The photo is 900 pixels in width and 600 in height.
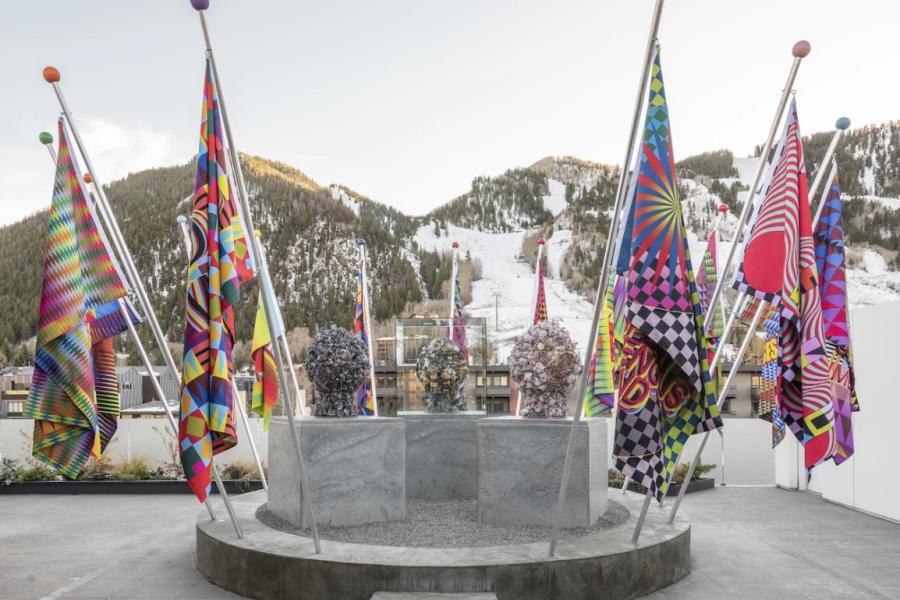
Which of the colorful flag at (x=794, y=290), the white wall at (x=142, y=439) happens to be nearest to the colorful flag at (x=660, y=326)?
the colorful flag at (x=794, y=290)

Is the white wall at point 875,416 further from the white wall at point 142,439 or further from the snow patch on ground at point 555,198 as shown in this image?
the snow patch on ground at point 555,198

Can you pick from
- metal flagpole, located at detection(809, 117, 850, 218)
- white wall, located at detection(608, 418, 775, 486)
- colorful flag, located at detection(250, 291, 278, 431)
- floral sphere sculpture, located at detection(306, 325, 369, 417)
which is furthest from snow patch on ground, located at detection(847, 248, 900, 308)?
floral sphere sculpture, located at detection(306, 325, 369, 417)

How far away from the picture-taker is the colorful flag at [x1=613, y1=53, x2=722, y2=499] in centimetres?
688

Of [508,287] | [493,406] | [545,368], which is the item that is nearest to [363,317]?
[493,406]

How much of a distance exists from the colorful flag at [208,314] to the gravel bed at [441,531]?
1766 mm

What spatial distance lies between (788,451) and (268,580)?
36.8 feet

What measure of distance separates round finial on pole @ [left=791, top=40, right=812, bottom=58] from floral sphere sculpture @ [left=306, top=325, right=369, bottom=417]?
5565 mm

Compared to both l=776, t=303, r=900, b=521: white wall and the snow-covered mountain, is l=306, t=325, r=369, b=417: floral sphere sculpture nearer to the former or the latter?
l=776, t=303, r=900, b=521: white wall

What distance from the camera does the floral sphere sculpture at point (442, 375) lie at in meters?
11.5

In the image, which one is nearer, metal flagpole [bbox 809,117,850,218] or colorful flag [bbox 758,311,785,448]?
metal flagpole [bbox 809,117,850,218]

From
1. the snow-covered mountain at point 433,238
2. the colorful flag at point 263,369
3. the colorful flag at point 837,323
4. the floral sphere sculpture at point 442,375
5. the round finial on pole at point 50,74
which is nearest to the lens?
the round finial on pole at point 50,74

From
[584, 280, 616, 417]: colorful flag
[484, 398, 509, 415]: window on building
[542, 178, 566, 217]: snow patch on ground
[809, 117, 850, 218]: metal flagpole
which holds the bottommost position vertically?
[484, 398, 509, 415]: window on building

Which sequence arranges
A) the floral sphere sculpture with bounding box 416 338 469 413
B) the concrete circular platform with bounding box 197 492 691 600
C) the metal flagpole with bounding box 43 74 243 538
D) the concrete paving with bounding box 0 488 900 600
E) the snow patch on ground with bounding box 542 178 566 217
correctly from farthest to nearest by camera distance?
1. the snow patch on ground with bounding box 542 178 566 217
2. the floral sphere sculpture with bounding box 416 338 469 413
3. the concrete paving with bounding box 0 488 900 600
4. the metal flagpole with bounding box 43 74 243 538
5. the concrete circular platform with bounding box 197 492 691 600

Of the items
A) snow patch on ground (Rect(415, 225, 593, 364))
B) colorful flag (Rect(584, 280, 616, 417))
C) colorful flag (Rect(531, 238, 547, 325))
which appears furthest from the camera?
snow patch on ground (Rect(415, 225, 593, 364))
